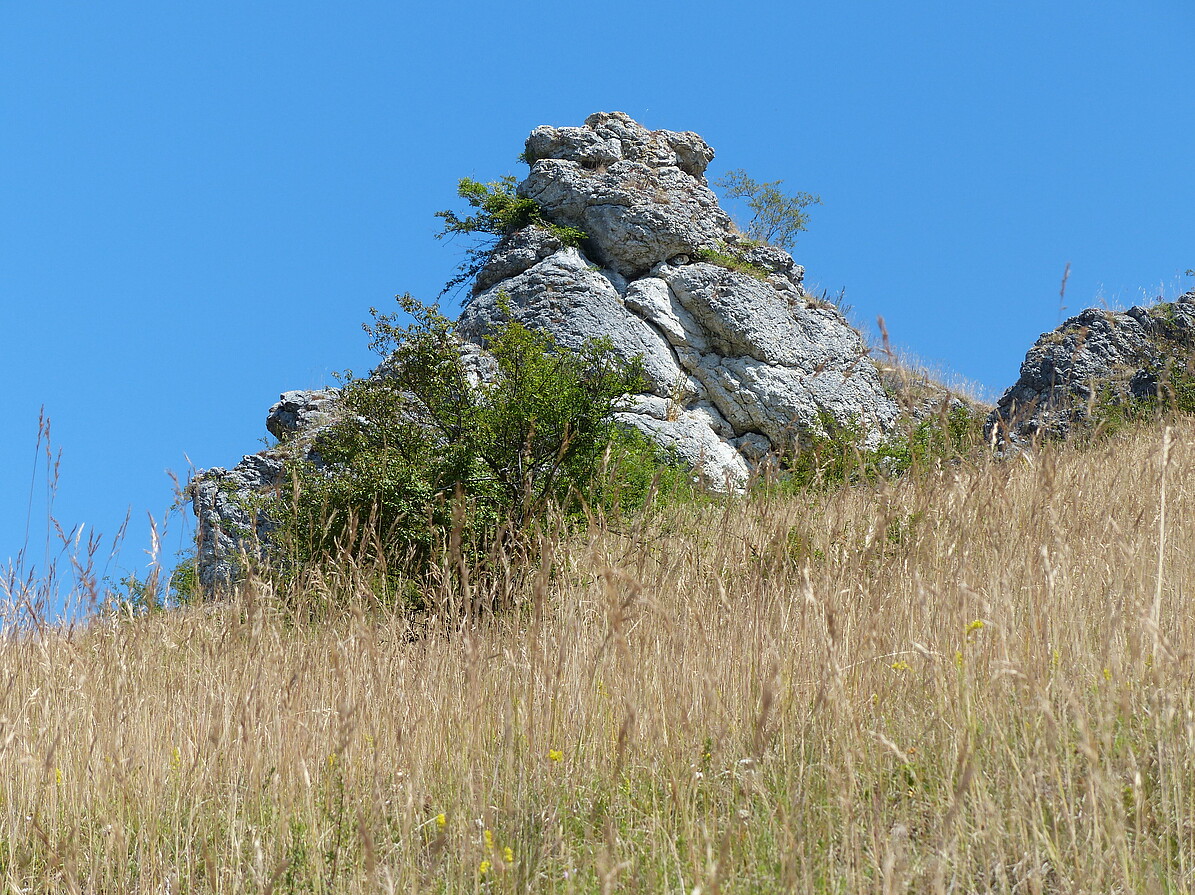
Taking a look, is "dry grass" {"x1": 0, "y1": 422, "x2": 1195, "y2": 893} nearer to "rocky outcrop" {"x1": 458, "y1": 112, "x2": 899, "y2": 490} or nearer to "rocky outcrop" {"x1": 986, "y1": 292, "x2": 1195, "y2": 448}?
"rocky outcrop" {"x1": 458, "y1": 112, "x2": 899, "y2": 490}

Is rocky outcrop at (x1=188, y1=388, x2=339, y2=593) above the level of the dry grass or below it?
above

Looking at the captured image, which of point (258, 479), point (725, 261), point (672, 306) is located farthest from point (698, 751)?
point (725, 261)

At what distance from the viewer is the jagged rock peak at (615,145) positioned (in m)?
17.8

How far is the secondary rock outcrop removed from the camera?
48.5 ft

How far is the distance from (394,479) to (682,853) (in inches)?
229

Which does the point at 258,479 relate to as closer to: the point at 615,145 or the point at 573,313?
the point at 573,313

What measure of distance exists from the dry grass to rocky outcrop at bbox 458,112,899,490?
10301 millimetres

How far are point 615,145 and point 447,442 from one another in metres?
11.6

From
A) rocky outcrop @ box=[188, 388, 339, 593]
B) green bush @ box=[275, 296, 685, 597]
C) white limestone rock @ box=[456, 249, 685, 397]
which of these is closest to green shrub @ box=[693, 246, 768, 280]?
white limestone rock @ box=[456, 249, 685, 397]

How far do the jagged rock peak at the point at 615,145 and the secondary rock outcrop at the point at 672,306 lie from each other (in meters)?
0.04

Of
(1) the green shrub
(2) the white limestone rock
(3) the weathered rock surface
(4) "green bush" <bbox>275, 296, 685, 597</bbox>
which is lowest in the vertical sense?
(4) "green bush" <bbox>275, 296, 685, 597</bbox>

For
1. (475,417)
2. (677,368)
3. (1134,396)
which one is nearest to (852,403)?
(677,368)

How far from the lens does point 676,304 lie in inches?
648

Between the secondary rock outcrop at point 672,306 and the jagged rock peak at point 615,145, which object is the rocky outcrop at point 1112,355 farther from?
the jagged rock peak at point 615,145
